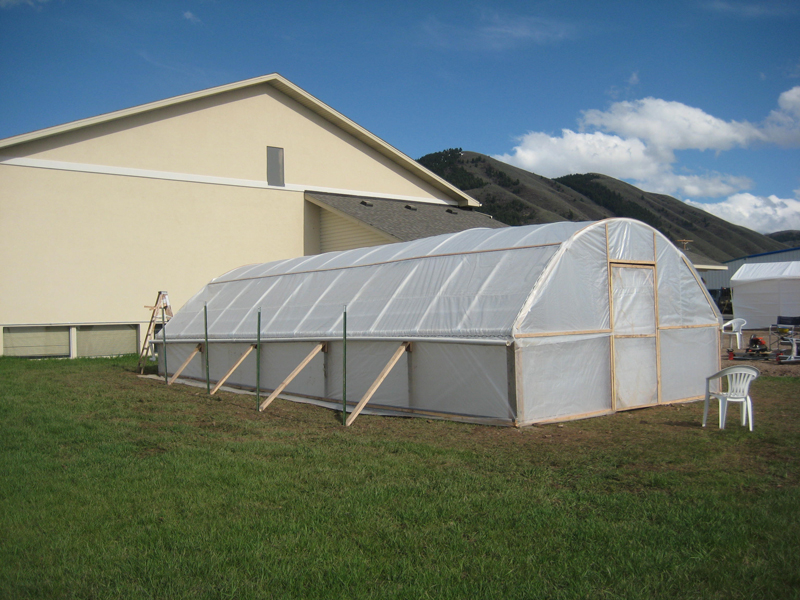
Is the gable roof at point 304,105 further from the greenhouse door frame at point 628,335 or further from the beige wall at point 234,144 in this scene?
the greenhouse door frame at point 628,335

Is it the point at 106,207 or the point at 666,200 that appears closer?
the point at 106,207

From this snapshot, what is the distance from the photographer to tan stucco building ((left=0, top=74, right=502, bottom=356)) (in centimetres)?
1841

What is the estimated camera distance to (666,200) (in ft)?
420

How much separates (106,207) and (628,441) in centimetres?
1702

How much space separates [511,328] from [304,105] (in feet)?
57.9

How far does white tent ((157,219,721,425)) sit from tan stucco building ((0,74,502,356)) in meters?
7.74

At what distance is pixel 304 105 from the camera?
2384 cm

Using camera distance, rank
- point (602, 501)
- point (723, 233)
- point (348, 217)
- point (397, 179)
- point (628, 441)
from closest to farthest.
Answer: point (602, 501), point (628, 441), point (348, 217), point (397, 179), point (723, 233)

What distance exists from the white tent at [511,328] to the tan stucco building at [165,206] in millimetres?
7743

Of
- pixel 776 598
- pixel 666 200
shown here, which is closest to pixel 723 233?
pixel 666 200

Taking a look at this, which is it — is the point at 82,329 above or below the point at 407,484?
above

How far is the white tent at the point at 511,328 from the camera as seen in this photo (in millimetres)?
9023

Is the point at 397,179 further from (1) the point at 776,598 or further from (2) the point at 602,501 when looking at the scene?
(1) the point at 776,598

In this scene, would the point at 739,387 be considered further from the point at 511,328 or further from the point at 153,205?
the point at 153,205
